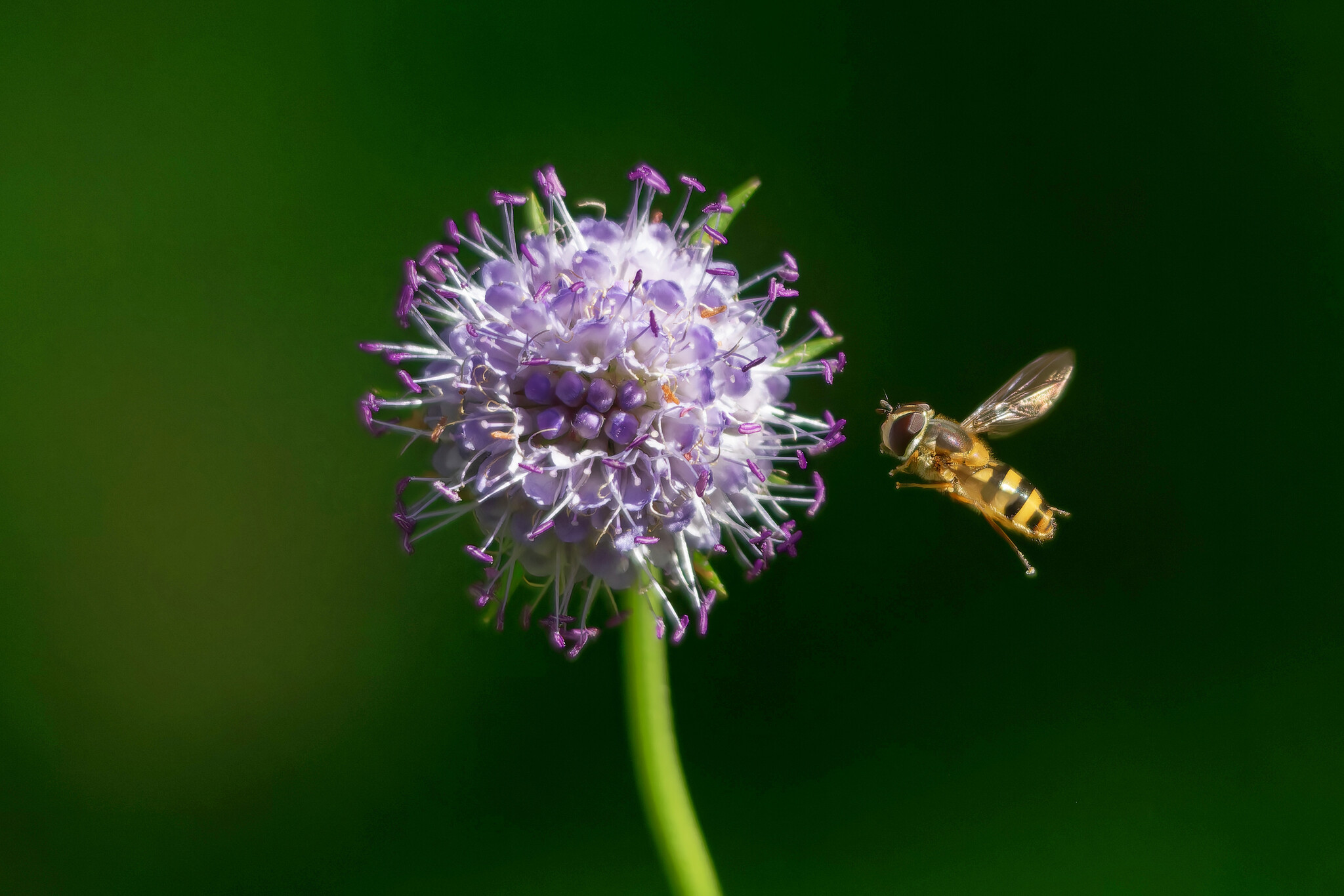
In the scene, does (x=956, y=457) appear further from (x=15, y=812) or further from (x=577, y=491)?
(x=15, y=812)

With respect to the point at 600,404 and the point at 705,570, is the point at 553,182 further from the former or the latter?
the point at 705,570

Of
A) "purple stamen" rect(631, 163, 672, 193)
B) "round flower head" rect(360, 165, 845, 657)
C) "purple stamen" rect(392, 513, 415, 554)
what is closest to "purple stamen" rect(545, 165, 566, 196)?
"round flower head" rect(360, 165, 845, 657)

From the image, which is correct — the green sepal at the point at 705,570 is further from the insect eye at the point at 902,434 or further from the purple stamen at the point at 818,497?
the insect eye at the point at 902,434

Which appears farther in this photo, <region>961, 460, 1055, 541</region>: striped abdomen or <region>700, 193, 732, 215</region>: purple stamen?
<region>961, 460, 1055, 541</region>: striped abdomen

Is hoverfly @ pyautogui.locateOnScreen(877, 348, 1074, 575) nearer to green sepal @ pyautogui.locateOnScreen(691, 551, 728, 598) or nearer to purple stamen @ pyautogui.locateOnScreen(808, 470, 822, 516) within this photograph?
purple stamen @ pyautogui.locateOnScreen(808, 470, 822, 516)

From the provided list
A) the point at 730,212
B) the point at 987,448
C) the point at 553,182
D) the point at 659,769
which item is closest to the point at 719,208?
the point at 730,212

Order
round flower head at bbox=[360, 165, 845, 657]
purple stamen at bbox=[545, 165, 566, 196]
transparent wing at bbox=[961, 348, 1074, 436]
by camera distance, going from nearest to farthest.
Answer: round flower head at bbox=[360, 165, 845, 657] < purple stamen at bbox=[545, 165, 566, 196] < transparent wing at bbox=[961, 348, 1074, 436]

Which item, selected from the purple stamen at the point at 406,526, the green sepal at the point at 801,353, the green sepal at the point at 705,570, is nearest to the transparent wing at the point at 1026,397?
the green sepal at the point at 801,353

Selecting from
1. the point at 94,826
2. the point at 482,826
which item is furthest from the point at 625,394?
the point at 94,826
